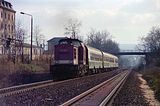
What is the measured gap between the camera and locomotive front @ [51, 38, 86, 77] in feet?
126

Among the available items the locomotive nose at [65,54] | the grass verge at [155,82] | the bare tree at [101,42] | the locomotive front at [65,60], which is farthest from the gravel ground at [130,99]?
the bare tree at [101,42]

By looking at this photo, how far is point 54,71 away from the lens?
38.2 meters

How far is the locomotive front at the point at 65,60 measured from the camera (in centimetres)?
3841

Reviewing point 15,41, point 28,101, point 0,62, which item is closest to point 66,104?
point 28,101

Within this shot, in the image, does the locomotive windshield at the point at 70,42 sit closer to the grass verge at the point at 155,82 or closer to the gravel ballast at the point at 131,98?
the grass verge at the point at 155,82

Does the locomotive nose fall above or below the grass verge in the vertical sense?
above

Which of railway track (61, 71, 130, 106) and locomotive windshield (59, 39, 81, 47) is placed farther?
locomotive windshield (59, 39, 81, 47)

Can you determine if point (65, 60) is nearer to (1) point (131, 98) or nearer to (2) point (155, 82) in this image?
(2) point (155, 82)

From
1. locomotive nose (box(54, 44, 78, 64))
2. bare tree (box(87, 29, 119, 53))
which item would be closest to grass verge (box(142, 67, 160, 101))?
locomotive nose (box(54, 44, 78, 64))

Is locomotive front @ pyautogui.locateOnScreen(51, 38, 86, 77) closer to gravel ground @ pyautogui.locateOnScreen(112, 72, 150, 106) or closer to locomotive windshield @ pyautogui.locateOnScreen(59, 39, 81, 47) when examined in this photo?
locomotive windshield @ pyautogui.locateOnScreen(59, 39, 81, 47)

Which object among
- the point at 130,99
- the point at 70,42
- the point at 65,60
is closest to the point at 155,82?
the point at 65,60

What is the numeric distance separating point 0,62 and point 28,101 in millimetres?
26017

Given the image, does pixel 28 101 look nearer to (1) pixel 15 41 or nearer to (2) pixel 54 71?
(2) pixel 54 71

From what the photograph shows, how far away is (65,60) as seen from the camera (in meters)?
39.5
